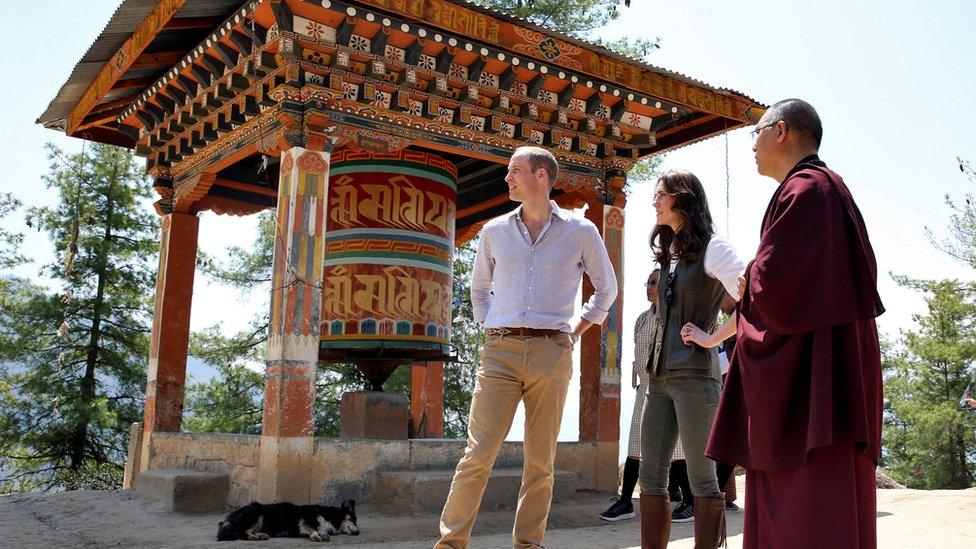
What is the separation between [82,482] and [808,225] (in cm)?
1627

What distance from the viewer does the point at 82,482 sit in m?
15.7

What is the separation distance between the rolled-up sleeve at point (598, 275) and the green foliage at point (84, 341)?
14429 millimetres

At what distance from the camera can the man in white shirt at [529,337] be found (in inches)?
143

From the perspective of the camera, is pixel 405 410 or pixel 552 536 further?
pixel 405 410

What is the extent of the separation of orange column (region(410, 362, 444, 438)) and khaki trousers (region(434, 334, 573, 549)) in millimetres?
7241

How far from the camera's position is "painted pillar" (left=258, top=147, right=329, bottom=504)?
21.4ft

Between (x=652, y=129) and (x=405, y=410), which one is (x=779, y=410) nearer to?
(x=405, y=410)

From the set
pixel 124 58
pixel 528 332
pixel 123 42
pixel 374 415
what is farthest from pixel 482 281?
pixel 123 42

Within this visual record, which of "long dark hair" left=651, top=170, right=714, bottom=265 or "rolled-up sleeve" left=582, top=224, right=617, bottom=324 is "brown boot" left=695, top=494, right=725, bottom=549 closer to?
"rolled-up sleeve" left=582, top=224, right=617, bottom=324

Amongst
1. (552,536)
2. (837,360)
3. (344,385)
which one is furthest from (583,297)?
(344,385)

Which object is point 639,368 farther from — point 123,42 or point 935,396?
point 935,396

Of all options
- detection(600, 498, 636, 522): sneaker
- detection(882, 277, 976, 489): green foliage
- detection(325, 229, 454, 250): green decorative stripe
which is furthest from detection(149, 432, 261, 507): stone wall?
detection(882, 277, 976, 489): green foliage

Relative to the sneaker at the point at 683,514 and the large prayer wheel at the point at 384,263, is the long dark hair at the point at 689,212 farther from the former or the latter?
the large prayer wheel at the point at 384,263

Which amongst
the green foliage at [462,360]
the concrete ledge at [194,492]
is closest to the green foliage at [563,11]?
the green foliage at [462,360]
